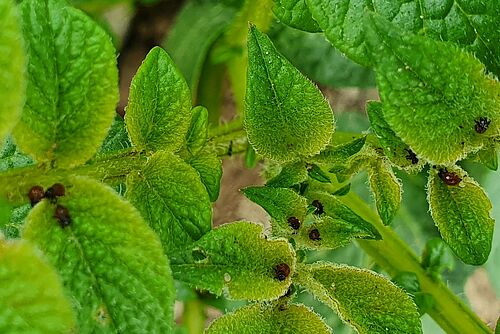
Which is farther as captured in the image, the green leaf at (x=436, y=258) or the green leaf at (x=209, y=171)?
the green leaf at (x=436, y=258)

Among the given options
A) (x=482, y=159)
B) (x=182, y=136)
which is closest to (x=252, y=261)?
(x=182, y=136)

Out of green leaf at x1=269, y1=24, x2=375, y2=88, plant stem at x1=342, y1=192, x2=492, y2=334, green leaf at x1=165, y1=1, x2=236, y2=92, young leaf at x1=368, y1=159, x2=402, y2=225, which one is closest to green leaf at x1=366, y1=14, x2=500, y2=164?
young leaf at x1=368, y1=159, x2=402, y2=225

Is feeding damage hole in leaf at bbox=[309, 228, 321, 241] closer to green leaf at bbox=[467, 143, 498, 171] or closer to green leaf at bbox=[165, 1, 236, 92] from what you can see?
green leaf at bbox=[467, 143, 498, 171]

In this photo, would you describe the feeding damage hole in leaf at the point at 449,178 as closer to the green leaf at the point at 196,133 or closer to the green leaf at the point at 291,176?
the green leaf at the point at 291,176

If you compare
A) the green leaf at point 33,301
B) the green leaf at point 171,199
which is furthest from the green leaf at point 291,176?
the green leaf at point 33,301

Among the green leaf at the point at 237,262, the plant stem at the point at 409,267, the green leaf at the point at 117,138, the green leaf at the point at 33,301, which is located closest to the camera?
the green leaf at the point at 33,301

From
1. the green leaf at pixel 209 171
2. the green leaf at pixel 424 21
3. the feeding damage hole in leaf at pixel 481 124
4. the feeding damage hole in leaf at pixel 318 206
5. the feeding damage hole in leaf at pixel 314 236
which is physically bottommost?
the feeding damage hole in leaf at pixel 314 236

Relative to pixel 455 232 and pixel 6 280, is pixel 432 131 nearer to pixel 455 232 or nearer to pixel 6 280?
pixel 455 232
